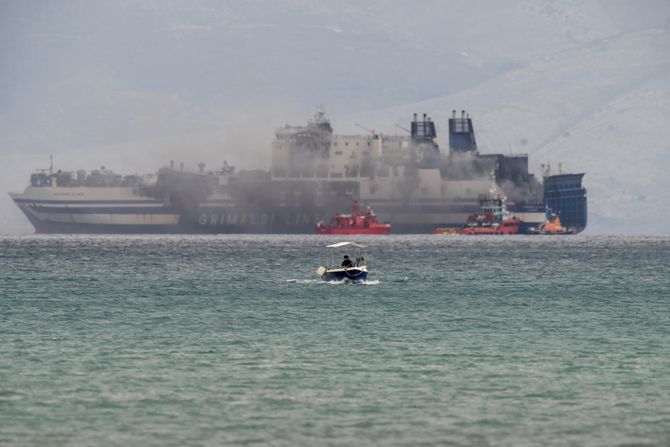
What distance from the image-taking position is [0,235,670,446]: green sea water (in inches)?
1580

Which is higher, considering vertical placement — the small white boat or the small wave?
the small white boat

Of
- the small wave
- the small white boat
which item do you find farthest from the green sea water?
the small wave

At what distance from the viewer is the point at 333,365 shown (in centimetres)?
5244

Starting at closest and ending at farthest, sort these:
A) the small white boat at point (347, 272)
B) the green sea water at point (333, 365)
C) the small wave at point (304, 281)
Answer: the green sea water at point (333, 365)
the small white boat at point (347, 272)
the small wave at point (304, 281)

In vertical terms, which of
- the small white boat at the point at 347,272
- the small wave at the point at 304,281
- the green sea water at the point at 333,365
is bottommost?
the green sea water at the point at 333,365

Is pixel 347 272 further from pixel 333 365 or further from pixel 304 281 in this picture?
pixel 333 365

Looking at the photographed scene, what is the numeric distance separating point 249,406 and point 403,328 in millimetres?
24457

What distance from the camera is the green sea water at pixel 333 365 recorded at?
40.1 metres

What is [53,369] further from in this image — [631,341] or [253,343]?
[631,341]

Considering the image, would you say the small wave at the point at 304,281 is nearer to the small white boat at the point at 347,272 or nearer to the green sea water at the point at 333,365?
the green sea water at the point at 333,365

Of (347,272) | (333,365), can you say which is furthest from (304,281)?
(333,365)

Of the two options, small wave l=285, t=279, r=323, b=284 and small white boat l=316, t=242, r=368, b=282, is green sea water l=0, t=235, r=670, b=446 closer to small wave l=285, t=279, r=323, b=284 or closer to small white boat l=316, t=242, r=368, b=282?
small white boat l=316, t=242, r=368, b=282

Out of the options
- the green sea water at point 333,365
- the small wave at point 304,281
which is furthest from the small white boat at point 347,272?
the small wave at point 304,281

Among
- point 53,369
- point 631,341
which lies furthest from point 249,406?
point 631,341
